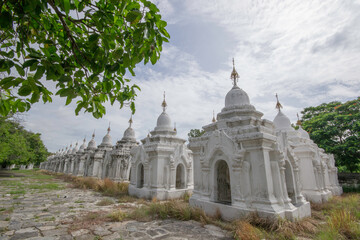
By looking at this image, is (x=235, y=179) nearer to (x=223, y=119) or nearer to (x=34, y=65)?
(x=223, y=119)

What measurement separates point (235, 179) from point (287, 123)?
27.1 ft

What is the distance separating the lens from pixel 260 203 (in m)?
6.51

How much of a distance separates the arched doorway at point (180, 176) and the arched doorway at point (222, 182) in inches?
193

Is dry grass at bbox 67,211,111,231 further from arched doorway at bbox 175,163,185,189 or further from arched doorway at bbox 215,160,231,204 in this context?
arched doorway at bbox 175,163,185,189

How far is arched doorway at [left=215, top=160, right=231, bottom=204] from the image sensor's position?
8336mm

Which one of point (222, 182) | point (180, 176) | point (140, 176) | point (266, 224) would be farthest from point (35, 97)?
point (140, 176)

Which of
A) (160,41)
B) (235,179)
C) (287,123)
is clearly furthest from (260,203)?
(287,123)

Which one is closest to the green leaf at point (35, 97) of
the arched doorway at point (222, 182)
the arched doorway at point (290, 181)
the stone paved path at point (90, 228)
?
the stone paved path at point (90, 228)

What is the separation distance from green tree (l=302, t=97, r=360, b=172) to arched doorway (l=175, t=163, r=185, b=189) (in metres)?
15.9

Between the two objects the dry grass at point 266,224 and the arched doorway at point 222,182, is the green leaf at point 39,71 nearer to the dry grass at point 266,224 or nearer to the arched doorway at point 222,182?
the dry grass at point 266,224

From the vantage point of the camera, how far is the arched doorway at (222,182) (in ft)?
27.3

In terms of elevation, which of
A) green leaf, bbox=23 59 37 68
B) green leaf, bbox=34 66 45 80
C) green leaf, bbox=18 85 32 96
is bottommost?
green leaf, bbox=18 85 32 96

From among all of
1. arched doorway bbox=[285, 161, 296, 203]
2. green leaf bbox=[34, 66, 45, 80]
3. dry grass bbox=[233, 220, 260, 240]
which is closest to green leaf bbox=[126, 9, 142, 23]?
green leaf bbox=[34, 66, 45, 80]

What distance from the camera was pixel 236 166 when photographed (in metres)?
7.23
